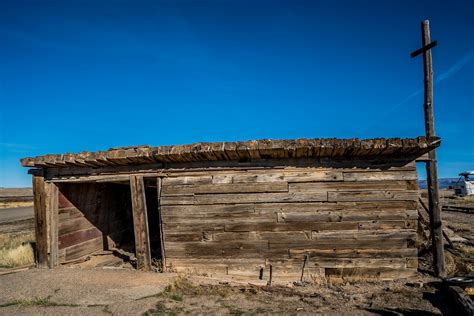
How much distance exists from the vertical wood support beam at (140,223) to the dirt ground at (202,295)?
36 cm

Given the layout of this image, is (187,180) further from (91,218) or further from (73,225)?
(91,218)

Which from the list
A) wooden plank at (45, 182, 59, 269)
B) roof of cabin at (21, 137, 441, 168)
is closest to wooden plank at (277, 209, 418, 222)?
roof of cabin at (21, 137, 441, 168)

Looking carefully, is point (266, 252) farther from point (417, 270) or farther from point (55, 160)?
point (55, 160)

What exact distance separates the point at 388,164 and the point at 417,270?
219cm

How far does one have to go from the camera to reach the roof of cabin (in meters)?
5.54

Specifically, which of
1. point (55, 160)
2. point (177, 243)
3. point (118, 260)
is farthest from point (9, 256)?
point (177, 243)

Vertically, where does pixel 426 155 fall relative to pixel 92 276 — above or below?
above

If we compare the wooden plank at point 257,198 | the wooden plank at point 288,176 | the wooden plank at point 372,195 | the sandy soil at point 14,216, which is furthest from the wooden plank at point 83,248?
the sandy soil at point 14,216

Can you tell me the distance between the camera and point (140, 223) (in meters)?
6.87

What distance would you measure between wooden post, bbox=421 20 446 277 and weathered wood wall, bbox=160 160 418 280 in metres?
0.52

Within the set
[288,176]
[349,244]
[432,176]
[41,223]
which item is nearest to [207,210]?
[288,176]

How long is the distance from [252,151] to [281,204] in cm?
126

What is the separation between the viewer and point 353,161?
245 inches

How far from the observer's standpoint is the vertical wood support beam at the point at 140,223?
22.5 feet
